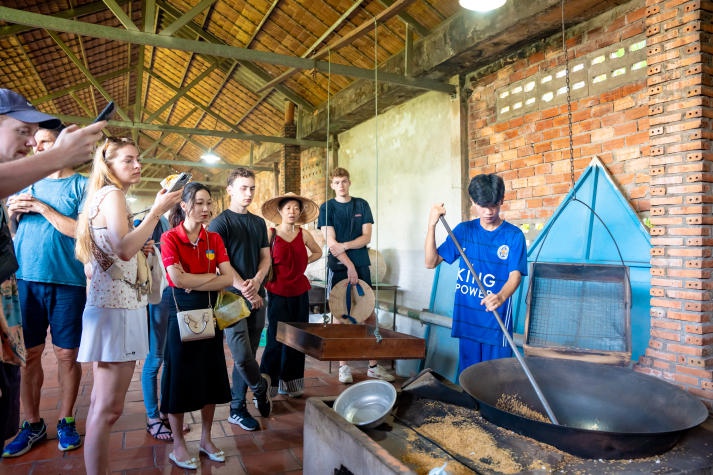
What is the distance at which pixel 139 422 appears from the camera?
3.40 meters

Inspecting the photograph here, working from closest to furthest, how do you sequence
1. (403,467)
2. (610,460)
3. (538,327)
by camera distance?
(403,467), (610,460), (538,327)

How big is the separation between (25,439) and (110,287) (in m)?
1.54

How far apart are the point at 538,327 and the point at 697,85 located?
1.89 m

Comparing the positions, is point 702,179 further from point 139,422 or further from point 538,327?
point 139,422

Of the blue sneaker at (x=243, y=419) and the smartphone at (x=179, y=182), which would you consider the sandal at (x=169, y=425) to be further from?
the smartphone at (x=179, y=182)

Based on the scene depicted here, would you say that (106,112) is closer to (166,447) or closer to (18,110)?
(18,110)

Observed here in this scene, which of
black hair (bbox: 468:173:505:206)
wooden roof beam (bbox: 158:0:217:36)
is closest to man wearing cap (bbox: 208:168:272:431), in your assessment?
black hair (bbox: 468:173:505:206)

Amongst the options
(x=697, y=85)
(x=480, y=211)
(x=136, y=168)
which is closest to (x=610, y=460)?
(x=480, y=211)

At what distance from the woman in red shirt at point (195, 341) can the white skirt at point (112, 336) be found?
20.1 inches

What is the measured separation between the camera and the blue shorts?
289 cm

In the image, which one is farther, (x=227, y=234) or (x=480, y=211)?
(x=227, y=234)

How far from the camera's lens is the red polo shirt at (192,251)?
2.64m

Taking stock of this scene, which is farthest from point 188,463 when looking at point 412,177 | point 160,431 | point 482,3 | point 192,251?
point 412,177

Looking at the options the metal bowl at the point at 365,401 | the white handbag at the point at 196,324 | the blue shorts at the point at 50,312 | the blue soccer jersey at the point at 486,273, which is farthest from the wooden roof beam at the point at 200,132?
the metal bowl at the point at 365,401
